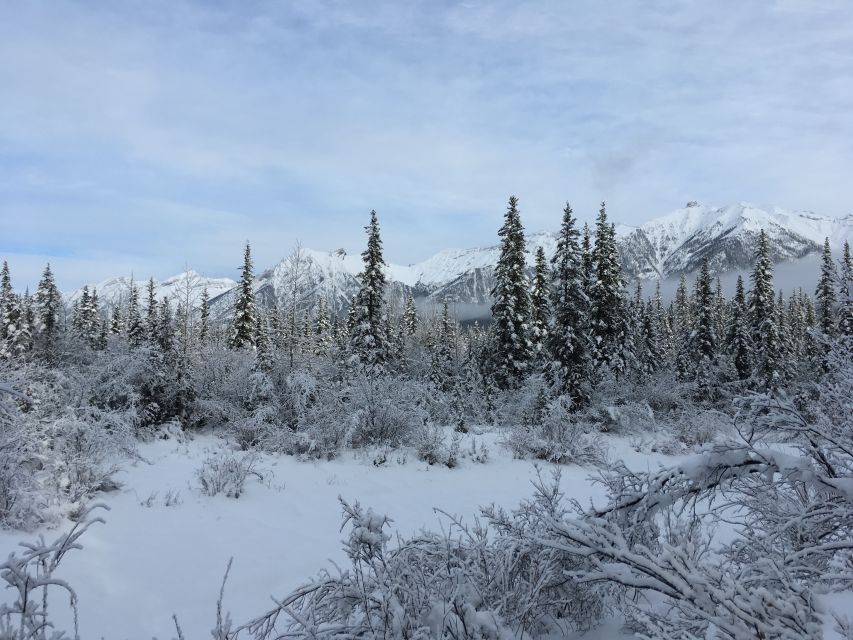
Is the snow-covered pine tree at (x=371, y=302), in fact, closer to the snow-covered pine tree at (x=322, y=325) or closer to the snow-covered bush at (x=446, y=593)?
the snow-covered pine tree at (x=322, y=325)

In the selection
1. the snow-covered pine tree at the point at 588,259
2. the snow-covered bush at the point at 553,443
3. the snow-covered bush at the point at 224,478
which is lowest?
the snow-covered bush at the point at 553,443

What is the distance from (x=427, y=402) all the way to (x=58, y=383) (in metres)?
9.44

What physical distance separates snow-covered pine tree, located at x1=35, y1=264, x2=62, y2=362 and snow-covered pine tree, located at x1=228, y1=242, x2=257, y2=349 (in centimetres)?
1130

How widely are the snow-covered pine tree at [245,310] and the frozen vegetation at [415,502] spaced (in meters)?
14.3

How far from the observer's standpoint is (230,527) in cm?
645

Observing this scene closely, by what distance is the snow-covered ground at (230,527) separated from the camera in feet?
Answer: 14.7

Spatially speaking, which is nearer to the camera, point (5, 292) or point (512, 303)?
point (512, 303)

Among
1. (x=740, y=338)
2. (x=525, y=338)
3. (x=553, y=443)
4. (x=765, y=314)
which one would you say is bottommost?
(x=553, y=443)

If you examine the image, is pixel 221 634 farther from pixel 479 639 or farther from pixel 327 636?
pixel 479 639

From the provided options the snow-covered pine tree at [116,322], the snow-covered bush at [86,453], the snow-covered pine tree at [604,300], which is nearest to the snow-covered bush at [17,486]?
the snow-covered bush at [86,453]

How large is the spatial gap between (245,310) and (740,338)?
3673 centimetres

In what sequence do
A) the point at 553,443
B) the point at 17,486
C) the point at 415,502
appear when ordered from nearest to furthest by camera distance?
1. the point at 17,486
2. the point at 415,502
3. the point at 553,443

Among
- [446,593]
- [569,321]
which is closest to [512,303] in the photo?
[569,321]

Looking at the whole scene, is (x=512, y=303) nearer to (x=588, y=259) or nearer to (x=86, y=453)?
(x=588, y=259)
